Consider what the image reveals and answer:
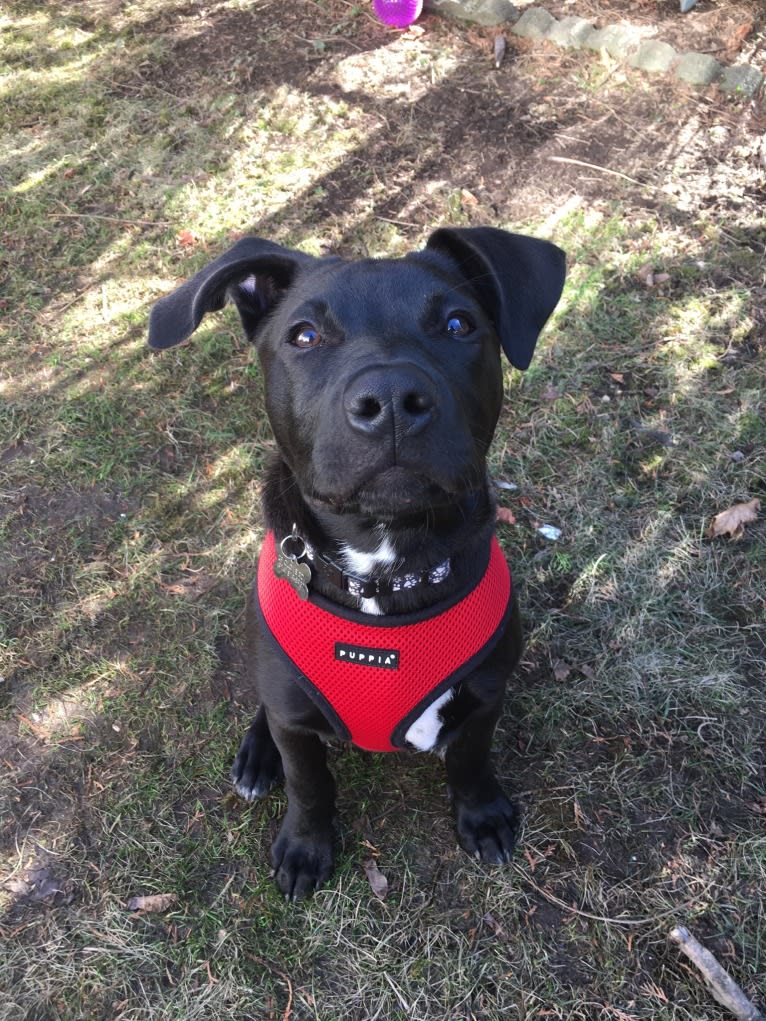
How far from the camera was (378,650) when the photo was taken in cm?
246

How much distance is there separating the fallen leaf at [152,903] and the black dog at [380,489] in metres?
0.68

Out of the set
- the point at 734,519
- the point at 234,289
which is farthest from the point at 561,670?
the point at 234,289

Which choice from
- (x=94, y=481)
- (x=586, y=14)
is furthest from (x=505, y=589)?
(x=586, y=14)

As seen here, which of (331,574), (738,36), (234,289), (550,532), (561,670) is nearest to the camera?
(331,574)

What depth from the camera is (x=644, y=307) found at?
15.7 ft

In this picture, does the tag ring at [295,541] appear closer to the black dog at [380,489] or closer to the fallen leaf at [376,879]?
the black dog at [380,489]

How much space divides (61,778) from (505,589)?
2.02m

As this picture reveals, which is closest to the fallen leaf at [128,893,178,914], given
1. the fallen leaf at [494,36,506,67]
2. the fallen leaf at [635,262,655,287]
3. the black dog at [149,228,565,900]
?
the black dog at [149,228,565,900]

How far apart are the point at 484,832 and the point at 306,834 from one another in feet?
2.20

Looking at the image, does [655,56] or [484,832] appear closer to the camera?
[484,832]

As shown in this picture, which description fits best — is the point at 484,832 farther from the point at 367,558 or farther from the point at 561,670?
the point at 367,558

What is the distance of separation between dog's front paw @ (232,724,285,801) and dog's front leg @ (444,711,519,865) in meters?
0.70

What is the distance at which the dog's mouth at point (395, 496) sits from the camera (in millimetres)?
2033

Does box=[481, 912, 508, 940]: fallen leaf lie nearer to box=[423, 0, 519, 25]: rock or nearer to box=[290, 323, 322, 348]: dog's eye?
box=[290, 323, 322, 348]: dog's eye
